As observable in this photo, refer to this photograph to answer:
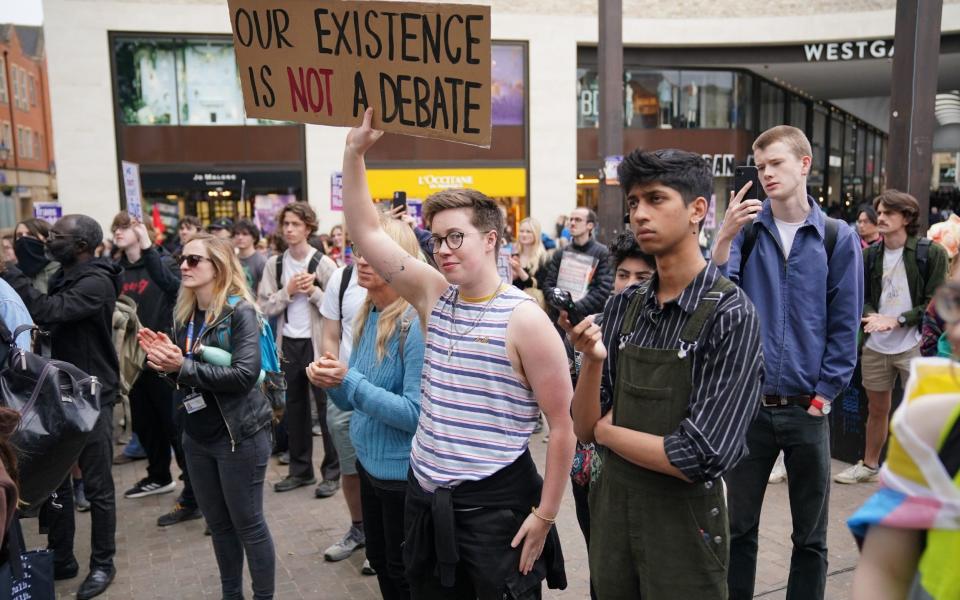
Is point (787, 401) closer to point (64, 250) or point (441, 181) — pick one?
point (64, 250)

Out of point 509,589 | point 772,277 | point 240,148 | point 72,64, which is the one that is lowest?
point 509,589

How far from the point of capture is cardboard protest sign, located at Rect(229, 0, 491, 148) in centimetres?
274

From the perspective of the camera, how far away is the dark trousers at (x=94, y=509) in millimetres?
4660

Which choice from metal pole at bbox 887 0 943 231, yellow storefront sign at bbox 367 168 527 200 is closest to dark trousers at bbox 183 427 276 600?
metal pole at bbox 887 0 943 231

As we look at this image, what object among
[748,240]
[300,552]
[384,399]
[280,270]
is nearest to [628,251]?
[748,240]

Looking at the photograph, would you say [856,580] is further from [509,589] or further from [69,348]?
[69,348]

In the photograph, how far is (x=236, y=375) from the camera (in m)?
3.86

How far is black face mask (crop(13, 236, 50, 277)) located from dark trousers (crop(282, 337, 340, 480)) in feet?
7.46

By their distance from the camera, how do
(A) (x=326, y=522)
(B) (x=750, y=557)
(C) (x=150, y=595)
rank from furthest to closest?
(A) (x=326, y=522) < (C) (x=150, y=595) < (B) (x=750, y=557)

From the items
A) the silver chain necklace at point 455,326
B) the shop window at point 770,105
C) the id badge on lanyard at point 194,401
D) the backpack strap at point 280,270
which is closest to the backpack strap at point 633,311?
the silver chain necklace at point 455,326

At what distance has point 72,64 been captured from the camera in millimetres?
19031

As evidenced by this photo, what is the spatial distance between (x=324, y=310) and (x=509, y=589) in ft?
8.46

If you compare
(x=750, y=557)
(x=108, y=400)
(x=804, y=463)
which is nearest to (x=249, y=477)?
(x=108, y=400)

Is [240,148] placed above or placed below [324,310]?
above
